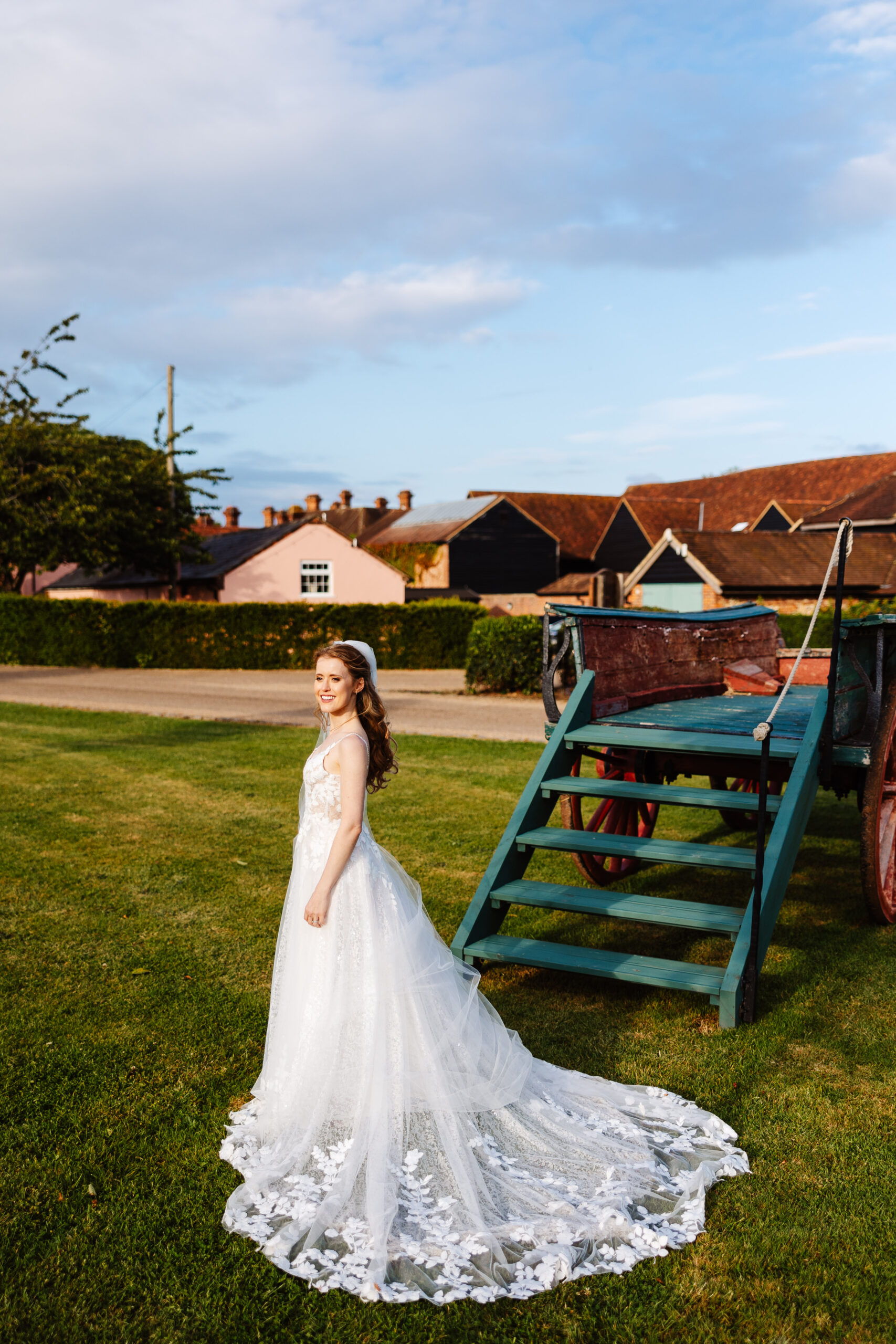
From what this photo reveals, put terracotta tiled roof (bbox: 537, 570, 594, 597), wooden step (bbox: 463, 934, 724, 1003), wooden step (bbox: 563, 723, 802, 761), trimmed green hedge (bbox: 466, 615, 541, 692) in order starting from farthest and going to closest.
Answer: terracotta tiled roof (bbox: 537, 570, 594, 597) → trimmed green hedge (bbox: 466, 615, 541, 692) → wooden step (bbox: 563, 723, 802, 761) → wooden step (bbox: 463, 934, 724, 1003)

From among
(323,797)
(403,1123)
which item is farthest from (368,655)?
(403,1123)

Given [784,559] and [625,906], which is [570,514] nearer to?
[784,559]

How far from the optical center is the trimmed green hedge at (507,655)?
18.6 m

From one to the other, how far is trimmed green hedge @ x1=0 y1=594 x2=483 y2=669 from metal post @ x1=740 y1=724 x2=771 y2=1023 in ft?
72.6

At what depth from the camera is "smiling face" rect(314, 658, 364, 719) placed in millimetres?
3582

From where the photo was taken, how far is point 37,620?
83.9 feet

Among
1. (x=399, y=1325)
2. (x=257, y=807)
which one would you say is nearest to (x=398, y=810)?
(x=257, y=807)

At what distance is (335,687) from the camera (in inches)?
141

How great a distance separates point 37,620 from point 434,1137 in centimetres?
2485

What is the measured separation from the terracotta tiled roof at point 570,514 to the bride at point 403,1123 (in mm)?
51732

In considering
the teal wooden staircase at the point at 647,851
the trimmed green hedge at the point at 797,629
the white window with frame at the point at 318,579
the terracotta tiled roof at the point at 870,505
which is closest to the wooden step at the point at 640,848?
the teal wooden staircase at the point at 647,851

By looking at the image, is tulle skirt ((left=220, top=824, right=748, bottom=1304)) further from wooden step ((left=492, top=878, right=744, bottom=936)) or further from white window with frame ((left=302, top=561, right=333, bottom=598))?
white window with frame ((left=302, top=561, right=333, bottom=598))

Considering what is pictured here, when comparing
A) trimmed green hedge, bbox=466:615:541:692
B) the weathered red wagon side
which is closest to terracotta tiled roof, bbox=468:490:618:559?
trimmed green hedge, bbox=466:615:541:692

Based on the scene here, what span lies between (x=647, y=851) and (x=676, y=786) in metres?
0.73
